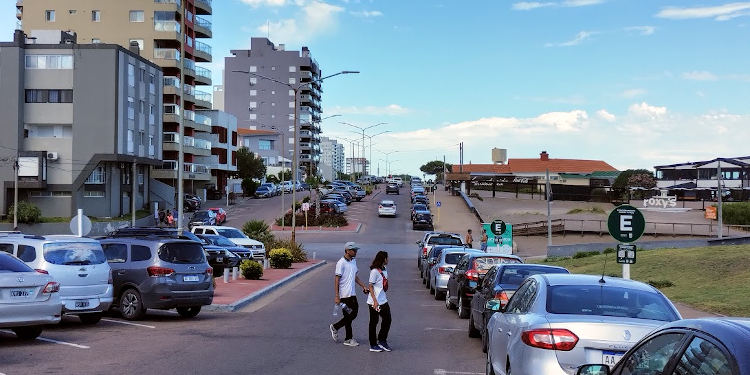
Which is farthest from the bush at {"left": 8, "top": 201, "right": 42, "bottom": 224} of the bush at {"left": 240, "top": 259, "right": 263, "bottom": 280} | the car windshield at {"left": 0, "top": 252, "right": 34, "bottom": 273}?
the car windshield at {"left": 0, "top": 252, "right": 34, "bottom": 273}

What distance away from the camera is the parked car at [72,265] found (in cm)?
1529

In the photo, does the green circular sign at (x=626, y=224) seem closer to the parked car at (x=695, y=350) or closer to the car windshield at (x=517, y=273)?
the car windshield at (x=517, y=273)

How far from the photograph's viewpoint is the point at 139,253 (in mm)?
17219

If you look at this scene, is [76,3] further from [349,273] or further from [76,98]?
[349,273]

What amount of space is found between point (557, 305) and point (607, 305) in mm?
503

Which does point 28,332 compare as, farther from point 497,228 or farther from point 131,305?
point 497,228

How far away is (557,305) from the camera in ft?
26.9

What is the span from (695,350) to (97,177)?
6553 centimetres

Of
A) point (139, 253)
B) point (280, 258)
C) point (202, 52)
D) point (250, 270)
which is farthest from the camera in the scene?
point (202, 52)

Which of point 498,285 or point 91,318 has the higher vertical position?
point 498,285

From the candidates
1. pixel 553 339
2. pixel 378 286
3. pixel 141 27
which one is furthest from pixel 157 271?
pixel 141 27

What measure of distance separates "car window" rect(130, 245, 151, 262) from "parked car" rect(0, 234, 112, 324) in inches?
43.1

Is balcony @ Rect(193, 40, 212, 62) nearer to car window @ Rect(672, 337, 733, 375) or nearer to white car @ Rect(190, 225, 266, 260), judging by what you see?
white car @ Rect(190, 225, 266, 260)

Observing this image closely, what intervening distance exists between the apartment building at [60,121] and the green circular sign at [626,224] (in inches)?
2051
